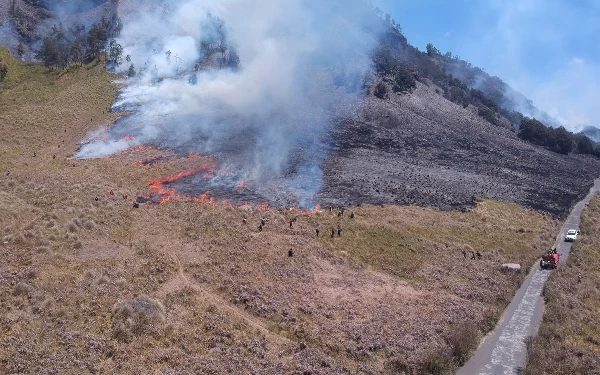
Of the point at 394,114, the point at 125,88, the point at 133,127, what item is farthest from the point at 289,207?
the point at 125,88

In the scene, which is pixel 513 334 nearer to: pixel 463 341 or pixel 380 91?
pixel 463 341

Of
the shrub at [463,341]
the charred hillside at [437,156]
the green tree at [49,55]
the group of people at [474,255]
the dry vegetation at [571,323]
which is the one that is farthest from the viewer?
the green tree at [49,55]

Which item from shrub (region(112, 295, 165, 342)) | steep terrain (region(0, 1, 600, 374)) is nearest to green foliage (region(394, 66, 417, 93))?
steep terrain (region(0, 1, 600, 374))

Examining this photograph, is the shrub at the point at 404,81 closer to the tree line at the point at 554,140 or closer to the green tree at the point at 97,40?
the tree line at the point at 554,140

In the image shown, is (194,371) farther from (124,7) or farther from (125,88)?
(124,7)

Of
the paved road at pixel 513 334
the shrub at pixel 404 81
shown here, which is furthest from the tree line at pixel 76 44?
the paved road at pixel 513 334

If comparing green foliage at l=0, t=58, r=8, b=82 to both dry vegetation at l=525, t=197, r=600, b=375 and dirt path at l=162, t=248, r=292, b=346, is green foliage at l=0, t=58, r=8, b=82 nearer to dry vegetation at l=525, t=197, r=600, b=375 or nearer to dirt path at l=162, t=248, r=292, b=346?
dirt path at l=162, t=248, r=292, b=346

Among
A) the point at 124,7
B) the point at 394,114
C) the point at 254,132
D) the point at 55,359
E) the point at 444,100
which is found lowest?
the point at 55,359
